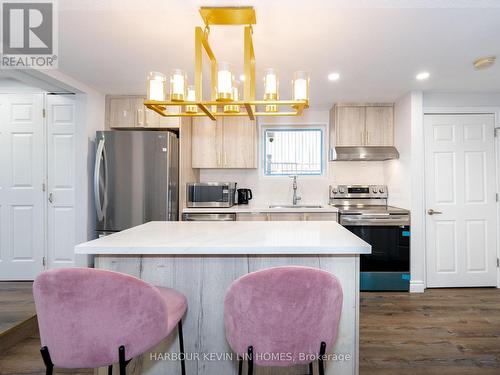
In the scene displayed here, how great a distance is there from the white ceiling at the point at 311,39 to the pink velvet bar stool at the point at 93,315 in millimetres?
1578

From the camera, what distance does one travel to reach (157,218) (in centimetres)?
314

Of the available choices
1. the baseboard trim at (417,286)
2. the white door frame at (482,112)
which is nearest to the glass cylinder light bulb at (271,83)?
the white door frame at (482,112)

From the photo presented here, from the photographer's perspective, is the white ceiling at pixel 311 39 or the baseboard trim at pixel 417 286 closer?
the white ceiling at pixel 311 39

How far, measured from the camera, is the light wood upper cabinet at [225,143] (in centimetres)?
377

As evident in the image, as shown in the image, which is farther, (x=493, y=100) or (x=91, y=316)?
(x=493, y=100)

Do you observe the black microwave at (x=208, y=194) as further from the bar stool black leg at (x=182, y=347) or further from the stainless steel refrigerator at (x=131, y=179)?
the bar stool black leg at (x=182, y=347)

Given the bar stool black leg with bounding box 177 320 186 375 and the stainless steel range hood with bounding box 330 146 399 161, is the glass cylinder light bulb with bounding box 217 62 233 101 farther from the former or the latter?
the stainless steel range hood with bounding box 330 146 399 161

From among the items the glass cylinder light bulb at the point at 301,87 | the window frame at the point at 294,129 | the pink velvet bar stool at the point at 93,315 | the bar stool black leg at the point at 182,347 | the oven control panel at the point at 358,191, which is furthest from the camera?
the window frame at the point at 294,129

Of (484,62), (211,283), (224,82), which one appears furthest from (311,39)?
(211,283)

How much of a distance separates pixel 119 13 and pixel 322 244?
6.12 ft

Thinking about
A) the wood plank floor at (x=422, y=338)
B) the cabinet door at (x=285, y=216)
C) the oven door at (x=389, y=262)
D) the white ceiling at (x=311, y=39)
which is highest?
the white ceiling at (x=311, y=39)

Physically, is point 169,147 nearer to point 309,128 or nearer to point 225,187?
point 225,187

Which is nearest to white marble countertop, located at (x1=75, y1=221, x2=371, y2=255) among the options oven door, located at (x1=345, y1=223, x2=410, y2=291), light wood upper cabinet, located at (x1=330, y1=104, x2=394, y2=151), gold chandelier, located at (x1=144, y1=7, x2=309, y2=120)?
gold chandelier, located at (x1=144, y1=7, x2=309, y2=120)

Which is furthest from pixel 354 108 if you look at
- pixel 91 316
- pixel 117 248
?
pixel 91 316
